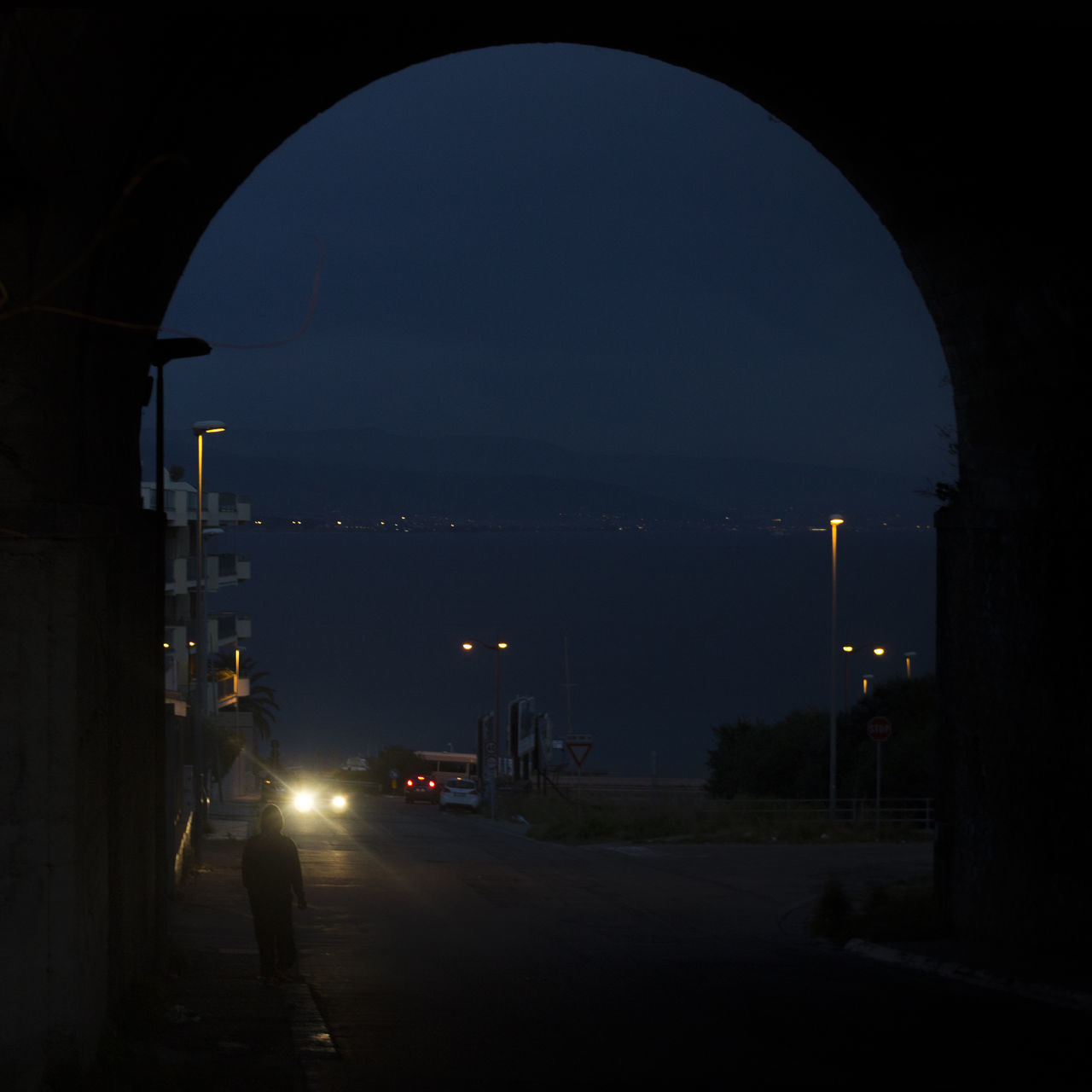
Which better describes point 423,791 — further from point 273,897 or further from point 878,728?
point 273,897

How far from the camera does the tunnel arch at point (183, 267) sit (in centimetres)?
652

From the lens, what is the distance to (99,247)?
24.4 feet

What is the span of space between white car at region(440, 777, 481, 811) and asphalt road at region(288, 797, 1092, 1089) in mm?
29625

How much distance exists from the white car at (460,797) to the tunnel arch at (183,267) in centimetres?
3812

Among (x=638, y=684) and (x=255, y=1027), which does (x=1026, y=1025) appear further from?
(x=638, y=684)

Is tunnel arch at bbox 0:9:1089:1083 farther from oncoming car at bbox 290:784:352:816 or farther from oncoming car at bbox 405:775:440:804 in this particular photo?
oncoming car at bbox 405:775:440:804

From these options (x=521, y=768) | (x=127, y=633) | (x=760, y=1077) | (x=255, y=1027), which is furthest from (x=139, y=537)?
(x=521, y=768)

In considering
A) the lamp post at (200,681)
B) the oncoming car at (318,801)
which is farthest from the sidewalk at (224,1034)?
the oncoming car at (318,801)

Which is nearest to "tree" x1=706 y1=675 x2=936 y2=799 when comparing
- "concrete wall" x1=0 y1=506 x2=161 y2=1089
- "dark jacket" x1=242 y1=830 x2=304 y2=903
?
"dark jacket" x1=242 y1=830 x2=304 y2=903

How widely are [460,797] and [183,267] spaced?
135ft

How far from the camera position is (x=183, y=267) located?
10.7 meters

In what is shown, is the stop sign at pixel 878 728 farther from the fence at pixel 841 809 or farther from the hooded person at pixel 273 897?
the hooded person at pixel 273 897

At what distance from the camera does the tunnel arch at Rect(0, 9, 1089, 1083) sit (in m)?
6.52

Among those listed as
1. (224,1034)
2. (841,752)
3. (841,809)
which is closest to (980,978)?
(224,1034)
